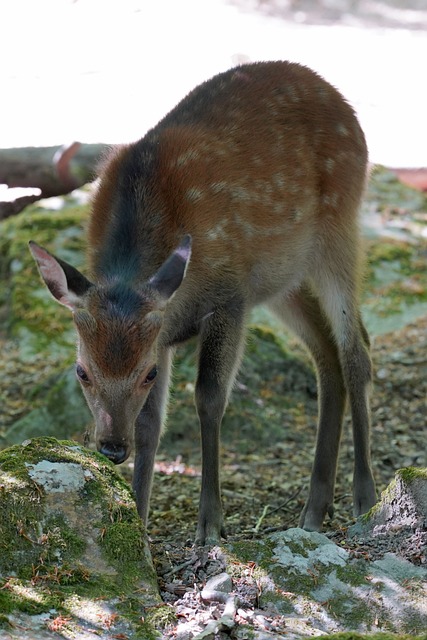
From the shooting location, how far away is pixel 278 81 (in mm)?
6488

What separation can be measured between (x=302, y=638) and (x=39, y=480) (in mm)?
1162

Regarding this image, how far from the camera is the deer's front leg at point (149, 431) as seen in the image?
18.4 feet

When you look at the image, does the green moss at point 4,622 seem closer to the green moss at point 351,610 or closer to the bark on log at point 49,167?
the green moss at point 351,610

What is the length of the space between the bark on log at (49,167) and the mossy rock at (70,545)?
18.8 ft

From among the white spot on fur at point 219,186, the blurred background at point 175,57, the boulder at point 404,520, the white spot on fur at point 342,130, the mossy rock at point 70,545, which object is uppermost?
the white spot on fur at point 342,130

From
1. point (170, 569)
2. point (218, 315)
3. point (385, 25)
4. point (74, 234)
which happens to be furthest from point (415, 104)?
point (170, 569)

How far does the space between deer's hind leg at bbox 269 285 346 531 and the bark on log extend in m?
3.37

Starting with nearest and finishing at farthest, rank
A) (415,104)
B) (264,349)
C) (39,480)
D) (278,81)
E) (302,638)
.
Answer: (302,638)
(39,480)
(278,81)
(264,349)
(415,104)

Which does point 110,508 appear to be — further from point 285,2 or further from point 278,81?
point 285,2

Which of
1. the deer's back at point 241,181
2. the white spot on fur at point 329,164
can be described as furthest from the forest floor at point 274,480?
the white spot on fur at point 329,164

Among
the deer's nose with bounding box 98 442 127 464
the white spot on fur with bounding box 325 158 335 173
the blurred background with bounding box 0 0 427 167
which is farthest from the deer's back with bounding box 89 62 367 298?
the blurred background with bounding box 0 0 427 167

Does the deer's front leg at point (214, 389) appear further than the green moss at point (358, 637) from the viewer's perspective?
Yes

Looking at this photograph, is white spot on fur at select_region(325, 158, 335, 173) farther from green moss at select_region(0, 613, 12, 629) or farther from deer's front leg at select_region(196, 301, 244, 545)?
green moss at select_region(0, 613, 12, 629)

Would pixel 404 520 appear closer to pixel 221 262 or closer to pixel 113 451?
pixel 113 451
